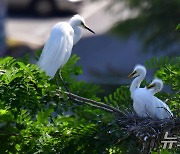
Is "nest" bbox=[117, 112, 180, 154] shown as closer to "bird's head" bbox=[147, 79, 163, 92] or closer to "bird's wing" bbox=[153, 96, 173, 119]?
"bird's wing" bbox=[153, 96, 173, 119]

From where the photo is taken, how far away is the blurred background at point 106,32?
13984mm

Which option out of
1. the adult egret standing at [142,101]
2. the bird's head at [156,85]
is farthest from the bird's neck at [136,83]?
the bird's head at [156,85]

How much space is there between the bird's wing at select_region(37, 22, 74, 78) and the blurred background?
639cm

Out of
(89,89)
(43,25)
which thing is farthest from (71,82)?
(43,25)

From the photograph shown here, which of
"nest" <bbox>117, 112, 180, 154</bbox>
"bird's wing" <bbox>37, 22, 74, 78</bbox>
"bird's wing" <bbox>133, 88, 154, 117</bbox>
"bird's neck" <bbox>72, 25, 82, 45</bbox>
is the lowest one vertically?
"nest" <bbox>117, 112, 180, 154</bbox>

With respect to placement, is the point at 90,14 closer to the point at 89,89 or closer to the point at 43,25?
the point at 43,25

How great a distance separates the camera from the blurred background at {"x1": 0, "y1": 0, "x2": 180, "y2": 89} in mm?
13984

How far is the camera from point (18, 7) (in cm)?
2406

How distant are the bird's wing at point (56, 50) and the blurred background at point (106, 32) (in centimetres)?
639

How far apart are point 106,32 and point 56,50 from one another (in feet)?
35.7

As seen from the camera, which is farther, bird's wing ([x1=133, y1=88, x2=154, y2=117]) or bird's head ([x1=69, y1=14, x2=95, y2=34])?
bird's head ([x1=69, y1=14, x2=95, y2=34])

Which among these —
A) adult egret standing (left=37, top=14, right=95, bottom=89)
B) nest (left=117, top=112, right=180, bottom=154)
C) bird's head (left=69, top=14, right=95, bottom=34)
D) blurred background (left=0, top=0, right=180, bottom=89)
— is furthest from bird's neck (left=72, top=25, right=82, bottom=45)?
blurred background (left=0, top=0, right=180, bottom=89)

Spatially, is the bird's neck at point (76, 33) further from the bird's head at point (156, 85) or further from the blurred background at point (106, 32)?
the blurred background at point (106, 32)

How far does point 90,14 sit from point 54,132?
17677 mm
